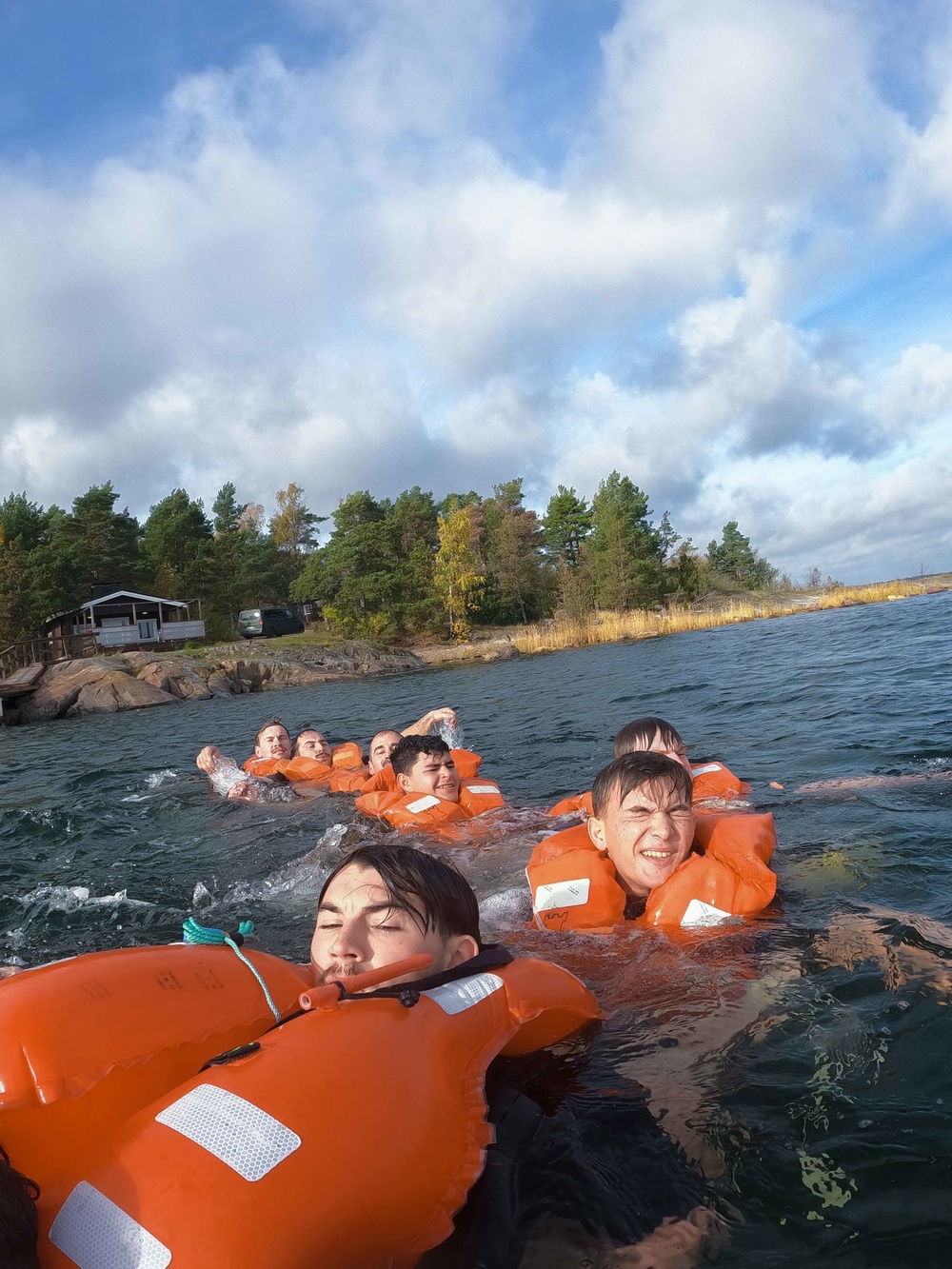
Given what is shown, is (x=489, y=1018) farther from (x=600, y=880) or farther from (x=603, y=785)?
(x=603, y=785)

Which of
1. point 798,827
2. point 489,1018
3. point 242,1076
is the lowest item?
point 798,827

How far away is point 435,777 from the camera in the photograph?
6.50 m

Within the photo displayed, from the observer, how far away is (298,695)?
995 inches

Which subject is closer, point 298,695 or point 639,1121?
point 639,1121

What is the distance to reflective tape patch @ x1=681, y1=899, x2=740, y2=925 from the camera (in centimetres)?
355

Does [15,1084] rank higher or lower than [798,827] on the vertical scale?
higher

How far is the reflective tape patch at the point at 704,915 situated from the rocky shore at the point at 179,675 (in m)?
24.4

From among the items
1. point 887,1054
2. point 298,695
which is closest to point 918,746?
point 887,1054

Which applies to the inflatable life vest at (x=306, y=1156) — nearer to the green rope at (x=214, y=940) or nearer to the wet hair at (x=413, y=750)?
the green rope at (x=214, y=940)

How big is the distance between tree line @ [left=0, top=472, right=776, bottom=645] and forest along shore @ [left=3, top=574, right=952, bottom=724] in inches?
139

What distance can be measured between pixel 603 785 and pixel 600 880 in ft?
1.46

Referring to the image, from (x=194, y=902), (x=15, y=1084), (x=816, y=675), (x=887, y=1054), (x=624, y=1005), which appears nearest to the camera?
(x=15, y=1084)

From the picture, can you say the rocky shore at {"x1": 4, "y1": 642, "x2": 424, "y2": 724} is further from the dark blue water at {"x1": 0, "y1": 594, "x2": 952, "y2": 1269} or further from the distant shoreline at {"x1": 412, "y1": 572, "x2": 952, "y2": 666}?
the dark blue water at {"x1": 0, "y1": 594, "x2": 952, "y2": 1269}

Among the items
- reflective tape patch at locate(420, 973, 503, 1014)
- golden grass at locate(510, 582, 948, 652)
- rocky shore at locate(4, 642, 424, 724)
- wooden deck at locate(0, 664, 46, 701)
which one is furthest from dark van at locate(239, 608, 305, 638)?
reflective tape patch at locate(420, 973, 503, 1014)
